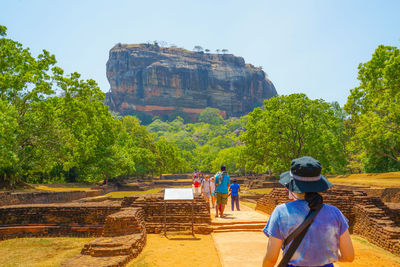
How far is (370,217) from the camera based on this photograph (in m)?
9.19

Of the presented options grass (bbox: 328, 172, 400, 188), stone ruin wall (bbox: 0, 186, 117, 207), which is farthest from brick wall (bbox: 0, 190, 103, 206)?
grass (bbox: 328, 172, 400, 188)

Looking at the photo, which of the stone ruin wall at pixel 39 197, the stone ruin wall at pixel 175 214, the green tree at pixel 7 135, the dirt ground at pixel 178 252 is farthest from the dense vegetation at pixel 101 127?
the dirt ground at pixel 178 252

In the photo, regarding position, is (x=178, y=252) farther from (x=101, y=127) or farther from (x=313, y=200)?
(x=101, y=127)

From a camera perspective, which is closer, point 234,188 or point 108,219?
point 108,219

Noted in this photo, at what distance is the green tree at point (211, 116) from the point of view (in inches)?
5192

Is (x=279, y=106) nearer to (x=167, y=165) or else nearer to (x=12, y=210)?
(x=12, y=210)

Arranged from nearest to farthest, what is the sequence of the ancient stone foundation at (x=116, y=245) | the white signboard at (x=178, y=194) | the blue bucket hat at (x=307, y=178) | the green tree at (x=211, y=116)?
the blue bucket hat at (x=307, y=178), the ancient stone foundation at (x=116, y=245), the white signboard at (x=178, y=194), the green tree at (x=211, y=116)

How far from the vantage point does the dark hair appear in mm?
Answer: 2344

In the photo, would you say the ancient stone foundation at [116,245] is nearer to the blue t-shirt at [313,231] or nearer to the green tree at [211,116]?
the blue t-shirt at [313,231]

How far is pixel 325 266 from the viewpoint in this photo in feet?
7.76

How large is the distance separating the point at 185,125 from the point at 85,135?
10505 centimetres

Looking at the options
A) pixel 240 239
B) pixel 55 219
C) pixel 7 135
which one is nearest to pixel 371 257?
pixel 240 239

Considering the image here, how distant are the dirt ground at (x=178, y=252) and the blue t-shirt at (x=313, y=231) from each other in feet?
14.2

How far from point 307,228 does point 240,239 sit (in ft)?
21.2
